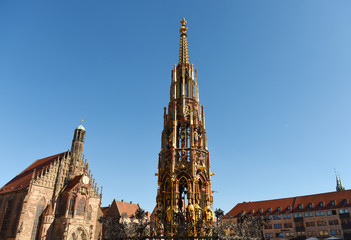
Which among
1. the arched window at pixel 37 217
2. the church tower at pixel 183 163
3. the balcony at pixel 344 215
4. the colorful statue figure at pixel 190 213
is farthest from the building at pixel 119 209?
the colorful statue figure at pixel 190 213

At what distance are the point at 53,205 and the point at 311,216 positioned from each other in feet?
160

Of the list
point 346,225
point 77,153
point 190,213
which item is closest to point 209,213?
point 190,213

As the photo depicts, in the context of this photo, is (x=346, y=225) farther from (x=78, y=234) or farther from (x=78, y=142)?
(x=78, y=142)

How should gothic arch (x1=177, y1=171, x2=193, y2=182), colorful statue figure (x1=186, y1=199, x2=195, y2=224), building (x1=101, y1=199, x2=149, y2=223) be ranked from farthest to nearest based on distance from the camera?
building (x1=101, y1=199, x2=149, y2=223) → gothic arch (x1=177, y1=171, x2=193, y2=182) → colorful statue figure (x1=186, y1=199, x2=195, y2=224)

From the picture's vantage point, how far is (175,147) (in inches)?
676

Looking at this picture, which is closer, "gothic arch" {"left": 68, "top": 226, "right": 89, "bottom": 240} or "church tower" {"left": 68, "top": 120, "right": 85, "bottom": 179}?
"gothic arch" {"left": 68, "top": 226, "right": 89, "bottom": 240}

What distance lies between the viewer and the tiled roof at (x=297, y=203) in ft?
173

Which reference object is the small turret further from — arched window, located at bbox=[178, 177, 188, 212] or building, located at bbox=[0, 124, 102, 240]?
arched window, located at bbox=[178, 177, 188, 212]

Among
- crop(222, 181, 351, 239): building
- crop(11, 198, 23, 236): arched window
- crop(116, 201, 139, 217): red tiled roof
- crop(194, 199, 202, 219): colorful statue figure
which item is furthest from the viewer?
crop(116, 201, 139, 217): red tiled roof

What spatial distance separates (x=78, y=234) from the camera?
41.5m

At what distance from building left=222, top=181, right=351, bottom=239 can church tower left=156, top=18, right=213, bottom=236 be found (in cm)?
3683

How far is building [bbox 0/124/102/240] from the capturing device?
39.0 metres

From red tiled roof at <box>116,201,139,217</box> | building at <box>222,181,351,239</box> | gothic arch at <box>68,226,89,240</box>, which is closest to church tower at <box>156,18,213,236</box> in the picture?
gothic arch at <box>68,226,89,240</box>

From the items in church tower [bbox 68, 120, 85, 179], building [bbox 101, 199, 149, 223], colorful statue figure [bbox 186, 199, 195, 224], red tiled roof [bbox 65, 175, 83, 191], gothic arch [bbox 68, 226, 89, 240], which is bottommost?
gothic arch [bbox 68, 226, 89, 240]
